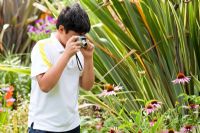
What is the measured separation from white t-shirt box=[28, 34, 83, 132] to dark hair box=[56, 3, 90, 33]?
11 cm

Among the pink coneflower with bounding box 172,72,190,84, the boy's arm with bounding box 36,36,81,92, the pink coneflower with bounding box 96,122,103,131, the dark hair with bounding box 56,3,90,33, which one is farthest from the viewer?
the pink coneflower with bounding box 96,122,103,131

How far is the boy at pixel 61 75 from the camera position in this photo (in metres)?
3.12

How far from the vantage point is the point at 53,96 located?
316 cm

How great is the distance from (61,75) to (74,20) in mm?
275

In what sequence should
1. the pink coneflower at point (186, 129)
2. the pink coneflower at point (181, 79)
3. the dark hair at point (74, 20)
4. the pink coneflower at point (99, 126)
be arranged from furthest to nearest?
the pink coneflower at point (99, 126) → the pink coneflower at point (181, 79) → the pink coneflower at point (186, 129) → the dark hair at point (74, 20)

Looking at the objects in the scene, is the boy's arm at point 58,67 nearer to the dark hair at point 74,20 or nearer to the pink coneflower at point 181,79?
the dark hair at point 74,20

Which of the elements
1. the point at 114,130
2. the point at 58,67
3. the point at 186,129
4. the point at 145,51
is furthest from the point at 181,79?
the point at 58,67

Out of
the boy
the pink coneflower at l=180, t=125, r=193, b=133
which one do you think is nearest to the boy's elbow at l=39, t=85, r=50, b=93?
the boy

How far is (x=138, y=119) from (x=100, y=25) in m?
1.02

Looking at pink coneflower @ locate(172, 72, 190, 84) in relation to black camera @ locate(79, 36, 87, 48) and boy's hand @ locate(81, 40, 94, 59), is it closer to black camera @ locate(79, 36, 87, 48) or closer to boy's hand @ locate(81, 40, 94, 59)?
boy's hand @ locate(81, 40, 94, 59)

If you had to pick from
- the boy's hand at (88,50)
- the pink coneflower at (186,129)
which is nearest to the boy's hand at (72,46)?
the boy's hand at (88,50)

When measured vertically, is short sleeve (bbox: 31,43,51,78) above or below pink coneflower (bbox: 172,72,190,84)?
A: above

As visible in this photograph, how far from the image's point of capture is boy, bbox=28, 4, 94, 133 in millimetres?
3115

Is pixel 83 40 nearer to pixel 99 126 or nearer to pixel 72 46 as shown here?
pixel 72 46
